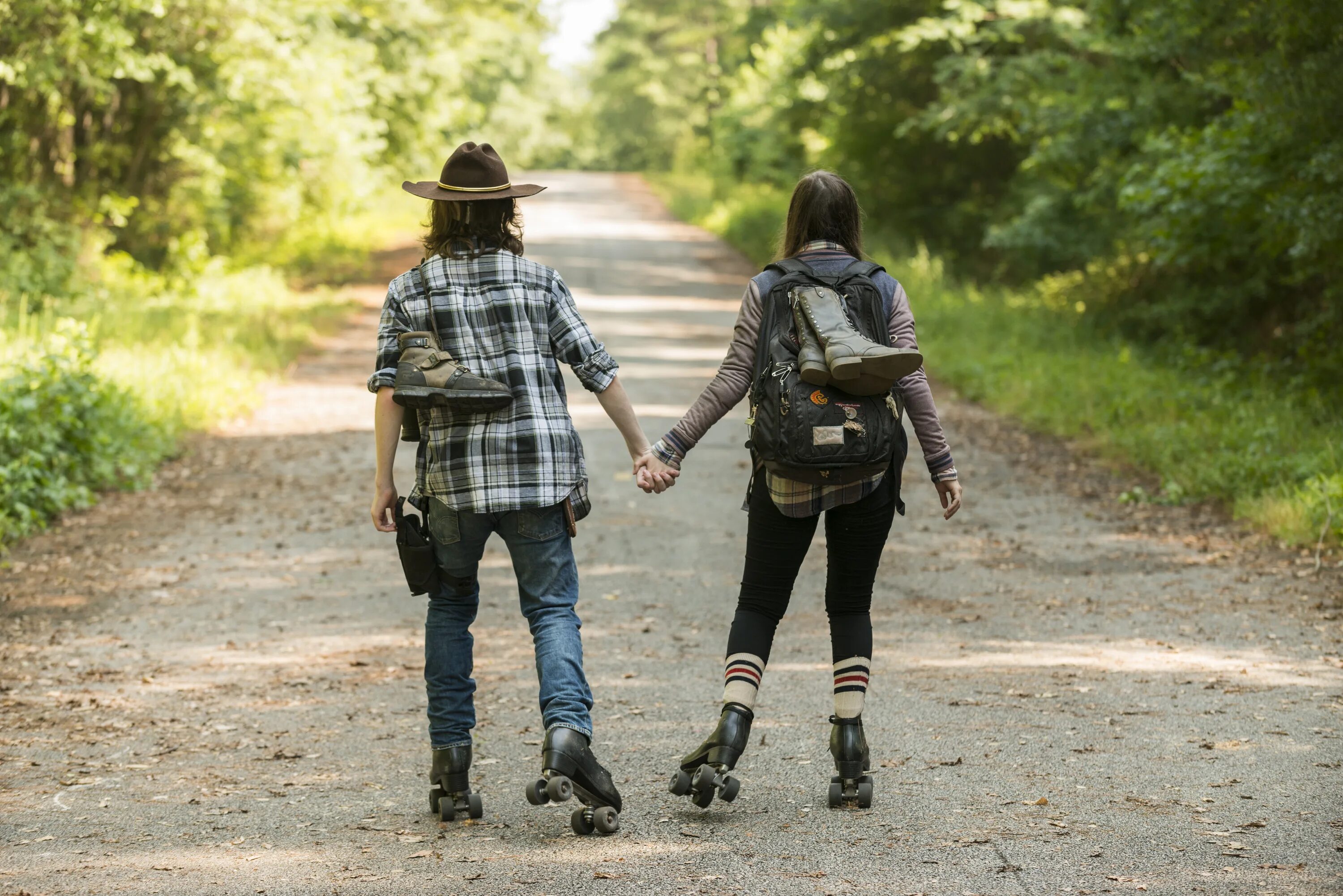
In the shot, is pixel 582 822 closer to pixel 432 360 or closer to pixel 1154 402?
pixel 432 360

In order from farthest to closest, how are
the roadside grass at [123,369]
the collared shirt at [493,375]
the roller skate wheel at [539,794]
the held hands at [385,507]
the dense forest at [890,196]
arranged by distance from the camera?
the dense forest at [890,196], the roadside grass at [123,369], the held hands at [385,507], the collared shirt at [493,375], the roller skate wheel at [539,794]

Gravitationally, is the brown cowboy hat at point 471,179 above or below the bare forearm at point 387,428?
above

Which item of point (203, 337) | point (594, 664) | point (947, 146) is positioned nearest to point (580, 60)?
point (947, 146)

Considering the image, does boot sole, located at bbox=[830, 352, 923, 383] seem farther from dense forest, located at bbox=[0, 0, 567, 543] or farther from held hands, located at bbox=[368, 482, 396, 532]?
dense forest, located at bbox=[0, 0, 567, 543]

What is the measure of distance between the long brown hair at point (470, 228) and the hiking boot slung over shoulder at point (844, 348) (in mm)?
916

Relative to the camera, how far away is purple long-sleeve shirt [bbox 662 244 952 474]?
4.24 metres

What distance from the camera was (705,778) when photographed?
13.5ft

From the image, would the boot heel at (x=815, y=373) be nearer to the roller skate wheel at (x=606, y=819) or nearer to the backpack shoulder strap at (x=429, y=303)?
the backpack shoulder strap at (x=429, y=303)

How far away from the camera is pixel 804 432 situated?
158 inches

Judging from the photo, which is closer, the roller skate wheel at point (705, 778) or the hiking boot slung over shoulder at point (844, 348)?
the hiking boot slung over shoulder at point (844, 348)

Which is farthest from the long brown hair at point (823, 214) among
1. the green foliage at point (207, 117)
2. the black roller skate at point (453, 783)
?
the green foliage at point (207, 117)

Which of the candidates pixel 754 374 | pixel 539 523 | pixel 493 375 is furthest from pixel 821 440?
pixel 493 375

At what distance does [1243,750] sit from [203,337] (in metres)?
12.6

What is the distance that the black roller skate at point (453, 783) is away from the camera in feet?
13.9
